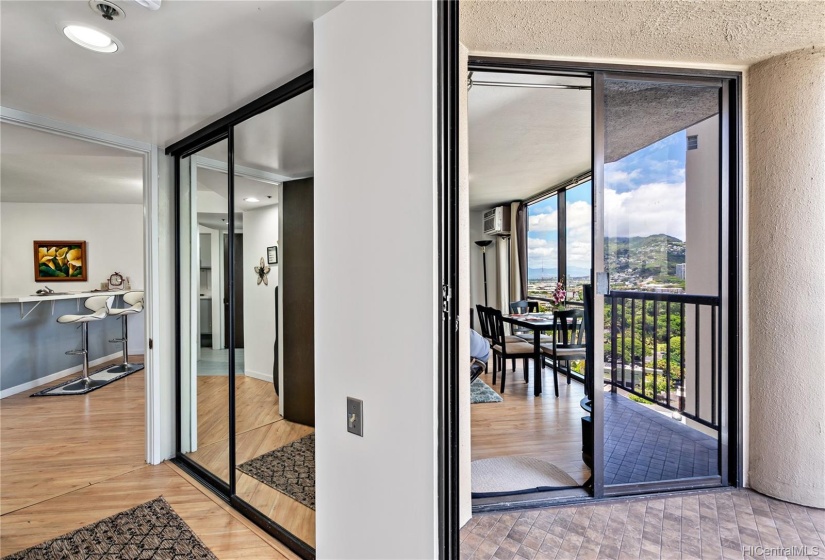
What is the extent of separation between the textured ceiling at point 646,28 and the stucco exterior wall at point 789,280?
29 centimetres

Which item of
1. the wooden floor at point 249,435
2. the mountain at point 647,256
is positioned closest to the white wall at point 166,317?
the wooden floor at point 249,435

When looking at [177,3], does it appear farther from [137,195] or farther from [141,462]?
[137,195]

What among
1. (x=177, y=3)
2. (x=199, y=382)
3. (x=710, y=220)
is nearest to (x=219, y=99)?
(x=177, y=3)

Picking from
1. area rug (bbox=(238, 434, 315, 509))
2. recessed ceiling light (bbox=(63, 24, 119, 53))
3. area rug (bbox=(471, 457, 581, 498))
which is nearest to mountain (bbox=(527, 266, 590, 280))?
area rug (bbox=(471, 457, 581, 498))

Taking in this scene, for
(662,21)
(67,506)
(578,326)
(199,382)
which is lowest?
(67,506)

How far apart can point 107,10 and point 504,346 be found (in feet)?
12.8

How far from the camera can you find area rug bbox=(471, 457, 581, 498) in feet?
7.06

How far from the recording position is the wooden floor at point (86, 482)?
1.94 m

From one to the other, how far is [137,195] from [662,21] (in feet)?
21.1

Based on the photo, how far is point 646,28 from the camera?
5.90 ft

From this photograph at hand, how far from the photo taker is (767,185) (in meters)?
2.09

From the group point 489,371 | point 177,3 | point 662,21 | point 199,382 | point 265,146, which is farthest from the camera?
point 489,371

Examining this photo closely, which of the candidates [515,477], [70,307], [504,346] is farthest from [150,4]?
[70,307]

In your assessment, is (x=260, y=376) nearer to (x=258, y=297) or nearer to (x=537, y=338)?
(x=258, y=297)
